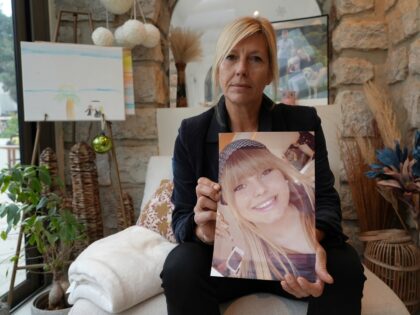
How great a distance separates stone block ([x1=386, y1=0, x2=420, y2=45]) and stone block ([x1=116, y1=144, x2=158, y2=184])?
4.71 feet

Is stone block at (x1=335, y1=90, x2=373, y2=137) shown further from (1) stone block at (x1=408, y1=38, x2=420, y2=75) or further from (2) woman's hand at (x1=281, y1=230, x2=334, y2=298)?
(2) woman's hand at (x1=281, y1=230, x2=334, y2=298)

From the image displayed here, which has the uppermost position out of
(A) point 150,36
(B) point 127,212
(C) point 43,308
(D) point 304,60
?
(A) point 150,36

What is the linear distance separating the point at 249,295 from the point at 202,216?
1.09 feet

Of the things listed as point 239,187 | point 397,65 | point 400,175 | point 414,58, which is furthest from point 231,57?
point 397,65

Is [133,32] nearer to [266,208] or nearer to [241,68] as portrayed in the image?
[241,68]

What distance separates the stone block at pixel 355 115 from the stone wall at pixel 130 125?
1.07 metres

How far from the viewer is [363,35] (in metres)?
1.88

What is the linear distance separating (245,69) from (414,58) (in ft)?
3.42

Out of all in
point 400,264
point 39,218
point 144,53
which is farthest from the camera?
point 144,53

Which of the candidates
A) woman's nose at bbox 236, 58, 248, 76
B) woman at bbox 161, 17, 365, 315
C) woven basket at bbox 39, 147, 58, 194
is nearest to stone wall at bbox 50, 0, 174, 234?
woven basket at bbox 39, 147, 58, 194

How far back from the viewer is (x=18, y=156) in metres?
1.87

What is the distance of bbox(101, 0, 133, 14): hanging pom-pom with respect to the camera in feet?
6.13

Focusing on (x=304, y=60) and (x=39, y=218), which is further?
(x=304, y=60)

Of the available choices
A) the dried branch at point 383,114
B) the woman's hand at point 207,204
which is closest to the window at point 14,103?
the woman's hand at point 207,204
